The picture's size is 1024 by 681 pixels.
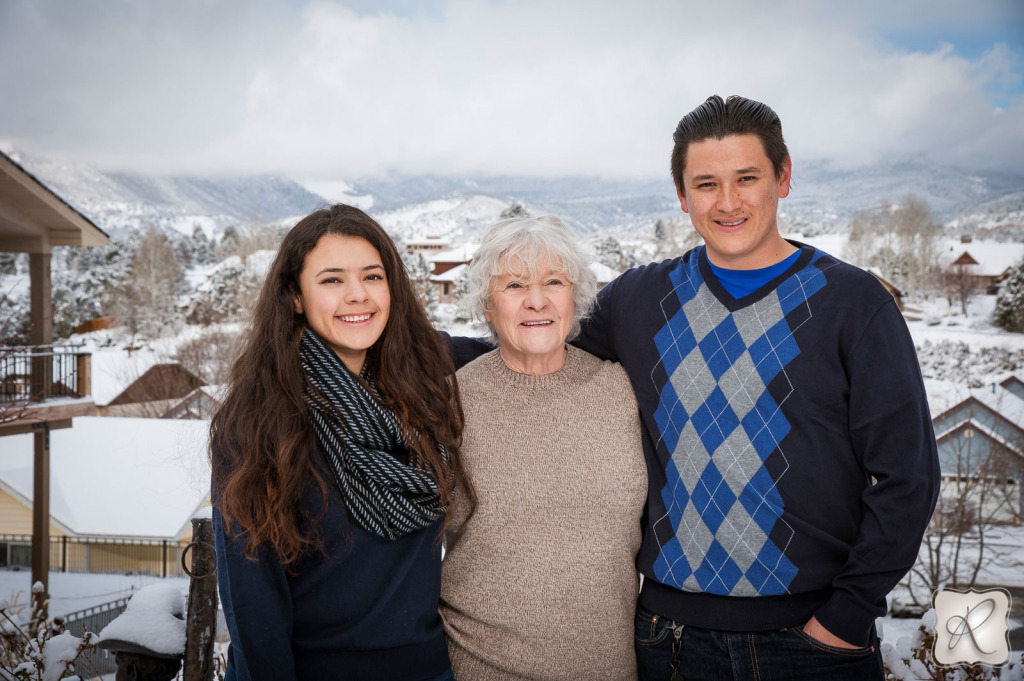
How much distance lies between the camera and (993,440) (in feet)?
40.2

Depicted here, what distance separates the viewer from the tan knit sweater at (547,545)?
6.61ft

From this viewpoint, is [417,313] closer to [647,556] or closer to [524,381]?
[524,381]

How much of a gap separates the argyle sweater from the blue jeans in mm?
38

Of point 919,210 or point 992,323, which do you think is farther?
point 919,210

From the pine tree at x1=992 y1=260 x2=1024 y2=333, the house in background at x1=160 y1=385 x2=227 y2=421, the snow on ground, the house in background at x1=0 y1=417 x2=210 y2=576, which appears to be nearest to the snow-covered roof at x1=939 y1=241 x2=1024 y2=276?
the pine tree at x1=992 y1=260 x2=1024 y2=333

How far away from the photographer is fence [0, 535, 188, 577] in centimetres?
1198

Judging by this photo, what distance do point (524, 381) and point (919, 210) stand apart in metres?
20.6

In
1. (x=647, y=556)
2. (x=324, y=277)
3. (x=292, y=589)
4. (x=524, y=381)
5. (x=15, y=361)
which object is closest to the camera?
(x=292, y=589)

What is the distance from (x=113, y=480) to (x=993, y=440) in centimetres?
1575

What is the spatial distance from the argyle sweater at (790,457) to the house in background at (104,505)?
10658 mm

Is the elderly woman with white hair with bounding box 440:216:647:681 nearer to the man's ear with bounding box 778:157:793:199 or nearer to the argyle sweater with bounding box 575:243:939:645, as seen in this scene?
the argyle sweater with bounding box 575:243:939:645

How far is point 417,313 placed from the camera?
87.1 inches

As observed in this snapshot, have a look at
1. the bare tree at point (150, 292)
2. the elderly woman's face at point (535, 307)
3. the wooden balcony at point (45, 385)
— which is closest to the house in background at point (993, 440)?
the elderly woman's face at point (535, 307)

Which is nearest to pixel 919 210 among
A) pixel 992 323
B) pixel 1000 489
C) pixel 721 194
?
pixel 992 323
